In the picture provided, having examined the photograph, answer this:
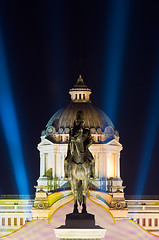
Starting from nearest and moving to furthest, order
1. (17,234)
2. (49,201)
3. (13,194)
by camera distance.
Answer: (17,234) → (49,201) → (13,194)

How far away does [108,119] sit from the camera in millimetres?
139500

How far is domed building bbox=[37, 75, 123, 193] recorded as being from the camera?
449 feet

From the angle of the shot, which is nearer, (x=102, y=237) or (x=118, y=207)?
(x=102, y=237)

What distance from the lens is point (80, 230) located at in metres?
58.9

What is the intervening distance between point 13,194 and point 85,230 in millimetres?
69358

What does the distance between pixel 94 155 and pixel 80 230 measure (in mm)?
79645

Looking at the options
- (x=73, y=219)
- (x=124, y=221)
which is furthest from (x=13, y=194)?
(x=73, y=219)

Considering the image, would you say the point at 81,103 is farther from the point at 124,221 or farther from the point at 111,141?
the point at 124,221

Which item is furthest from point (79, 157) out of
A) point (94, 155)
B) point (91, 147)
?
point (94, 155)

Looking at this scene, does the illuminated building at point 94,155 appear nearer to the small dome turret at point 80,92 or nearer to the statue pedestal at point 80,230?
the small dome turret at point 80,92

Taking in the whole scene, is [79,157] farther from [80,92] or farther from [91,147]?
[91,147]

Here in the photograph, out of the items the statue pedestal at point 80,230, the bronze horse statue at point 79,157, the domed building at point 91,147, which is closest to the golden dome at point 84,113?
the domed building at point 91,147

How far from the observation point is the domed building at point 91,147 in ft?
449

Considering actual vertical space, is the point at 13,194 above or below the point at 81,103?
below
